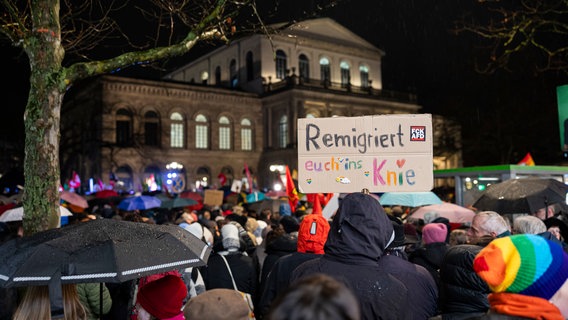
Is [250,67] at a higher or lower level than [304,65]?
lower

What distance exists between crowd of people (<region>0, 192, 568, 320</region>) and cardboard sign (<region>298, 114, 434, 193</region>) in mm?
677

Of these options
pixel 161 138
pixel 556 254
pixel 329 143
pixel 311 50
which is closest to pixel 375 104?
pixel 311 50

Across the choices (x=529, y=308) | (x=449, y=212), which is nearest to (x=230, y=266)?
(x=529, y=308)

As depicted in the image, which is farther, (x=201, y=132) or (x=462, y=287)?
(x=201, y=132)

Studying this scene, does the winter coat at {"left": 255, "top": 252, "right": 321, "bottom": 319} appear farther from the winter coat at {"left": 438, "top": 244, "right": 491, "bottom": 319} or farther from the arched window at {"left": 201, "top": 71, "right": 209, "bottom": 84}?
the arched window at {"left": 201, "top": 71, "right": 209, "bottom": 84}

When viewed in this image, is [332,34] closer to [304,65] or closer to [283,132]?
[304,65]

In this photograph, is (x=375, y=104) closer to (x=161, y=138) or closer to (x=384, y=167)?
(x=161, y=138)

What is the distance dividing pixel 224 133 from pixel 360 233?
4385cm

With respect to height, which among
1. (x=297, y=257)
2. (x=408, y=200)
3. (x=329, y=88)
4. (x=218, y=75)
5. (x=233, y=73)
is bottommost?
(x=297, y=257)

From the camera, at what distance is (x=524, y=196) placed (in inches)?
273

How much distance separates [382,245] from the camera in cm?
283

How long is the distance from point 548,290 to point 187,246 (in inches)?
85.0

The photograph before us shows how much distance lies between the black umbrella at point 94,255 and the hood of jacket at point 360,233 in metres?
1.07

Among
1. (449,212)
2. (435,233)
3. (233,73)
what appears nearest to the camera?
(435,233)
